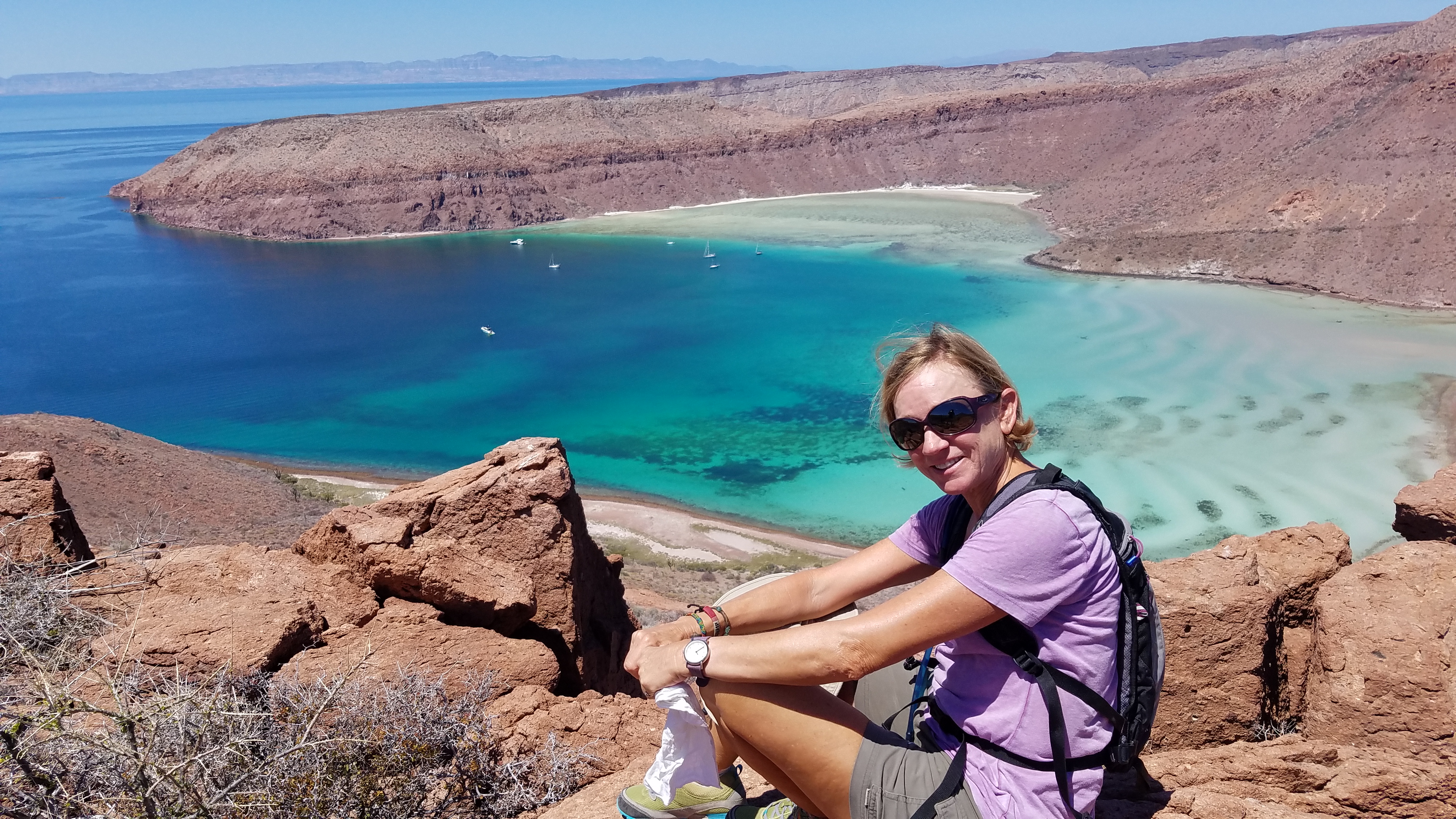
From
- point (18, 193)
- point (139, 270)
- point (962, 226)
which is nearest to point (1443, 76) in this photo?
point (962, 226)

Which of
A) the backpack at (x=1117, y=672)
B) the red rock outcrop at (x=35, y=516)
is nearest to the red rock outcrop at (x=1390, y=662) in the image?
the backpack at (x=1117, y=672)

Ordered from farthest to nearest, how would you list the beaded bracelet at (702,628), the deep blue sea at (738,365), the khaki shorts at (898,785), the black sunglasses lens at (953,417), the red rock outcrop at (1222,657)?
1. the deep blue sea at (738,365)
2. the red rock outcrop at (1222,657)
3. the beaded bracelet at (702,628)
4. the black sunglasses lens at (953,417)
5. the khaki shorts at (898,785)

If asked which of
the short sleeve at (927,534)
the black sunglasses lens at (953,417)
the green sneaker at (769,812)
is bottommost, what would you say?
the green sneaker at (769,812)

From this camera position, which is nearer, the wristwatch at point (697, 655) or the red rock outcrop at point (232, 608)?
the wristwatch at point (697, 655)

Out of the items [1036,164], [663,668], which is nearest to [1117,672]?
[663,668]

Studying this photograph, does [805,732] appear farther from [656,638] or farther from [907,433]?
[907,433]

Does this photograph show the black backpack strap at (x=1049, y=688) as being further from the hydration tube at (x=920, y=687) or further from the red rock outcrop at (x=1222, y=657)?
the red rock outcrop at (x=1222, y=657)
